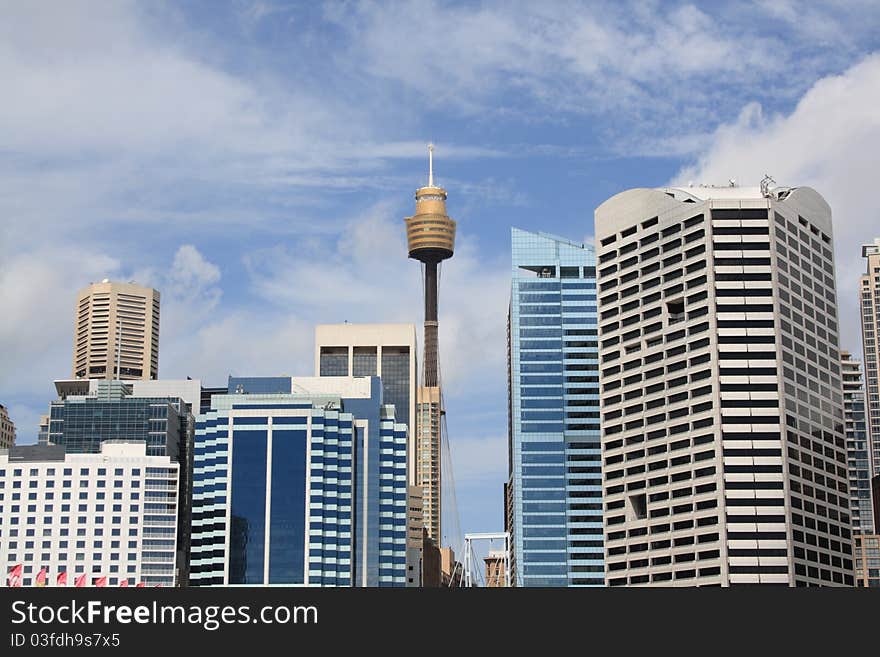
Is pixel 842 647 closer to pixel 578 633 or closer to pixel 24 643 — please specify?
pixel 578 633

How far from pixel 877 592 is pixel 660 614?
8.91 meters

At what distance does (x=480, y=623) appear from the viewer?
173 ft

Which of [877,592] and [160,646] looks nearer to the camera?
[160,646]

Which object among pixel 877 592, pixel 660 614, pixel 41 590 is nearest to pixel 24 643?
pixel 41 590

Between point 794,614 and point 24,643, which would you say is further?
point 794,614

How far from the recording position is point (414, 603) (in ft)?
171

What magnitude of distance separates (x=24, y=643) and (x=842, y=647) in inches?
1221

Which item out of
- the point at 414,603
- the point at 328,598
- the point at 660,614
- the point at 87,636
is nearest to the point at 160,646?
the point at 87,636

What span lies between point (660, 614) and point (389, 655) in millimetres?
10744

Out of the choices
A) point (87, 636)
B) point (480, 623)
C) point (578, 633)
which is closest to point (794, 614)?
point (578, 633)

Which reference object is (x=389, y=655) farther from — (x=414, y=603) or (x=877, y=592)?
(x=877, y=592)

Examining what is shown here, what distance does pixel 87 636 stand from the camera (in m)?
50.0

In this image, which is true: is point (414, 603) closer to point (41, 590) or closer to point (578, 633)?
point (578, 633)

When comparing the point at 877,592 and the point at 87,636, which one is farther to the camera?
the point at 877,592
